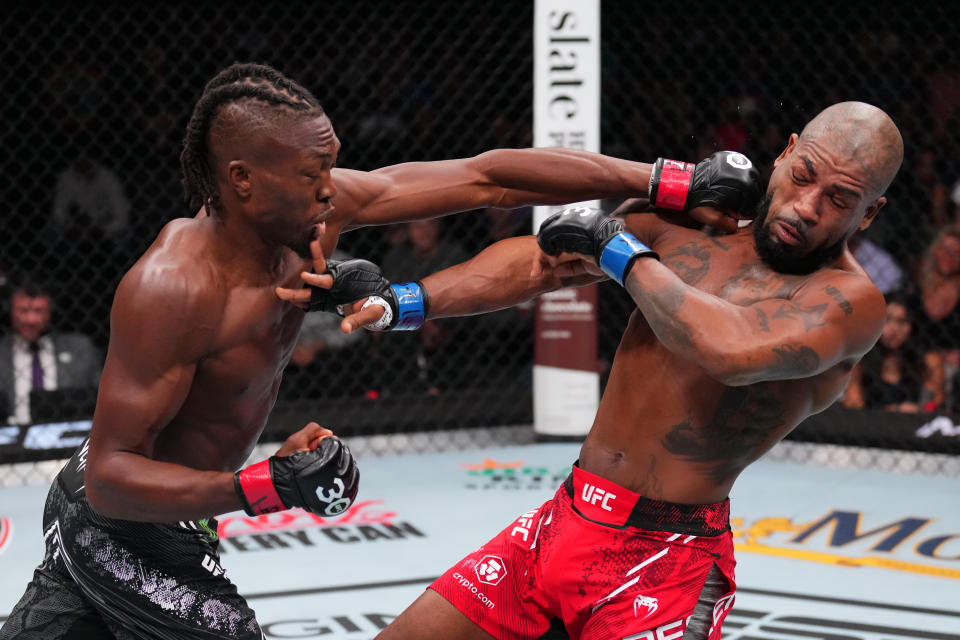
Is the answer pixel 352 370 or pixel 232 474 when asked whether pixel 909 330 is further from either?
pixel 232 474

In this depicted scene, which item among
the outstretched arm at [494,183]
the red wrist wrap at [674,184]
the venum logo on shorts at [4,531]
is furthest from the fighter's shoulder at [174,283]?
the venum logo on shorts at [4,531]

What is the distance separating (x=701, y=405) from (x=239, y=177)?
82 cm

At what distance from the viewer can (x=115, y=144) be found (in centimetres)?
493

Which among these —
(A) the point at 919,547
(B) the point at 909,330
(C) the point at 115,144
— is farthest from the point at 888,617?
(C) the point at 115,144

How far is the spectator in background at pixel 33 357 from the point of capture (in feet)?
14.6

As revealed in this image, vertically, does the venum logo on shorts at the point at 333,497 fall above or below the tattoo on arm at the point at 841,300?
below

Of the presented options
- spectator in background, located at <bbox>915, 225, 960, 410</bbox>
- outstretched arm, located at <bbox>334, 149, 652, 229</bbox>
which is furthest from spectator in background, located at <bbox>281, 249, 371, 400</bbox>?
outstretched arm, located at <bbox>334, 149, 652, 229</bbox>

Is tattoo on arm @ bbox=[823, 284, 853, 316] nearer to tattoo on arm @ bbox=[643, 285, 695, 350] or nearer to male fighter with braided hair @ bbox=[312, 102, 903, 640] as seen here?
male fighter with braided hair @ bbox=[312, 102, 903, 640]

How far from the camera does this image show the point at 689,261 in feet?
6.19

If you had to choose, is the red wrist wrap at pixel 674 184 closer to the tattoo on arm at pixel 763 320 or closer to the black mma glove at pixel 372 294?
the tattoo on arm at pixel 763 320

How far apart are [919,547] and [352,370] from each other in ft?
8.03

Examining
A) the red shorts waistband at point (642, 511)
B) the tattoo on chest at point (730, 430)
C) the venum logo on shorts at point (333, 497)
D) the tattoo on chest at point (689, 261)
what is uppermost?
the tattoo on chest at point (689, 261)

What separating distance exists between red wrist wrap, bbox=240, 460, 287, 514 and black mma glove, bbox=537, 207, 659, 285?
1.89 feet

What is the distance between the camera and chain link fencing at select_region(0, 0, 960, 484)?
185 inches
